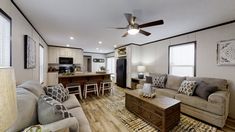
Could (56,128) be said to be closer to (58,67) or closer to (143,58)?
(143,58)

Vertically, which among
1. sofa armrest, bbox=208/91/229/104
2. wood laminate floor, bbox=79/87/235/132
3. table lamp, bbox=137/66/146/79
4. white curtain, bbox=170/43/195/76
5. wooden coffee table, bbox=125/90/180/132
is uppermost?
white curtain, bbox=170/43/195/76

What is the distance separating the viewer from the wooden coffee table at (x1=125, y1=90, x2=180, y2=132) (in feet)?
6.91

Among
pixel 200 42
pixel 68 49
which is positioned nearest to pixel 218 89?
pixel 200 42

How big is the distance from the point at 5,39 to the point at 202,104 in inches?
161

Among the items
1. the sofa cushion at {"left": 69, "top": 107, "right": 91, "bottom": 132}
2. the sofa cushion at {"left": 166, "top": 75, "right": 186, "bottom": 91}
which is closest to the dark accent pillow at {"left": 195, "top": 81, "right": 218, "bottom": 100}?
the sofa cushion at {"left": 166, "top": 75, "right": 186, "bottom": 91}

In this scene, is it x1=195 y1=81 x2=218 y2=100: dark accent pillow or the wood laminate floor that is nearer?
the wood laminate floor

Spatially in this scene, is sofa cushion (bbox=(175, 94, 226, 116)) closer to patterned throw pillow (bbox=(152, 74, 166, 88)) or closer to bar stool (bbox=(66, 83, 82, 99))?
patterned throw pillow (bbox=(152, 74, 166, 88))

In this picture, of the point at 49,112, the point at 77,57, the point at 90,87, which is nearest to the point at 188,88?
the point at 49,112

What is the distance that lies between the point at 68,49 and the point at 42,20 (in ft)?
14.5

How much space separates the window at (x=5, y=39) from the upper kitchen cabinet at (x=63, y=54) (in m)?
5.17

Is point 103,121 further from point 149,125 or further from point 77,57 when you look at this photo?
point 77,57

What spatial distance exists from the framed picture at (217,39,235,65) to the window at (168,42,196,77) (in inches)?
26.9

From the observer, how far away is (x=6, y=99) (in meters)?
0.57

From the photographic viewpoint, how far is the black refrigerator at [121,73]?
6129mm
